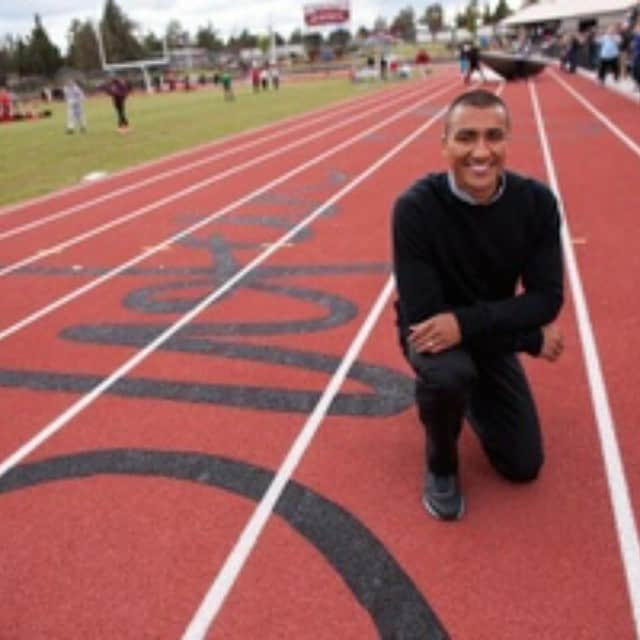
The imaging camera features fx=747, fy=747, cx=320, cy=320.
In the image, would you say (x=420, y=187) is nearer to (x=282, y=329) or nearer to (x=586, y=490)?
(x=586, y=490)

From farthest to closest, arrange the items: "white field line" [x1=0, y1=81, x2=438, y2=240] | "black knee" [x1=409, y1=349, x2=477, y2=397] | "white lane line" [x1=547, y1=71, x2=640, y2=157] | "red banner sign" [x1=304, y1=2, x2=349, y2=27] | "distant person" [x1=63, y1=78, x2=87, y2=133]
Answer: "red banner sign" [x1=304, y1=2, x2=349, y2=27] → "distant person" [x1=63, y1=78, x2=87, y2=133] → "white lane line" [x1=547, y1=71, x2=640, y2=157] → "white field line" [x1=0, y1=81, x2=438, y2=240] → "black knee" [x1=409, y1=349, x2=477, y2=397]

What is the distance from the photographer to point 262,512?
11.3ft

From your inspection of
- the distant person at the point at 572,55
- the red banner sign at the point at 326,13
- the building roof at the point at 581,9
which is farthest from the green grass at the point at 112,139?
the red banner sign at the point at 326,13

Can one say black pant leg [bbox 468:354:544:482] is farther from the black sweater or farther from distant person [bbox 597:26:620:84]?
distant person [bbox 597:26:620:84]

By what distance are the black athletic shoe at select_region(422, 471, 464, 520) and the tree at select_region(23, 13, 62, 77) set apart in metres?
87.6

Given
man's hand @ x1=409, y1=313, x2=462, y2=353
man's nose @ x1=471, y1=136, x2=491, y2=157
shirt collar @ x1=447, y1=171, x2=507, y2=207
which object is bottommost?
man's hand @ x1=409, y1=313, x2=462, y2=353

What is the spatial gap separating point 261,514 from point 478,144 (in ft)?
6.23

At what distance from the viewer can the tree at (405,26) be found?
115 metres

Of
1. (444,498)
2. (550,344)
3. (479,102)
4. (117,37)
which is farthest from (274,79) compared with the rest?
(117,37)

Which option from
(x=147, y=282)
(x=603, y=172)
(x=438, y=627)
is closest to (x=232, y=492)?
(x=438, y=627)

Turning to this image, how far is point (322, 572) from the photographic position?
3.03 m

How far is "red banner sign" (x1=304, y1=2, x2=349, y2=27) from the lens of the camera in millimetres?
64375

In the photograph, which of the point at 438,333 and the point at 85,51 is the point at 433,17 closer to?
the point at 85,51

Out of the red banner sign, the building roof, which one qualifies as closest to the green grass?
the building roof
